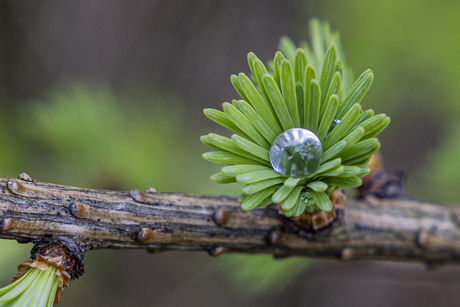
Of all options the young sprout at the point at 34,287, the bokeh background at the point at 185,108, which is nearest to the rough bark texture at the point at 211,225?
the young sprout at the point at 34,287

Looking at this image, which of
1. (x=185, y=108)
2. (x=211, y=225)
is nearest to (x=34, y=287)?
(x=211, y=225)

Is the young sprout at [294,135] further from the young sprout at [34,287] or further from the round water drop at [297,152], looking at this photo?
the young sprout at [34,287]

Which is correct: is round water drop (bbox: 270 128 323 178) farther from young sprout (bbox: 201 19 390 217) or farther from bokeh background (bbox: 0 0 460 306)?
bokeh background (bbox: 0 0 460 306)

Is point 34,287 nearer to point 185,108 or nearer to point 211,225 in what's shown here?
point 211,225

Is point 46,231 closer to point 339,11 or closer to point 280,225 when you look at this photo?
point 280,225

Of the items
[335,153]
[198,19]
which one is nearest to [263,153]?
[335,153]

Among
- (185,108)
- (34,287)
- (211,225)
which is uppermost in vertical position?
(185,108)

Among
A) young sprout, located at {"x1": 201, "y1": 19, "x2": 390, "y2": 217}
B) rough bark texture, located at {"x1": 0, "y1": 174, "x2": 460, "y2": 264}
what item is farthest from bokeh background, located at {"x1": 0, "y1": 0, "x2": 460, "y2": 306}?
young sprout, located at {"x1": 201, "y1": 19, "x2": 390, "y2": 217}
